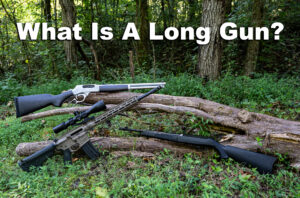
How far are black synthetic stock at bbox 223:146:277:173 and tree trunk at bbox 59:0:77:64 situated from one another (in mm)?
8265

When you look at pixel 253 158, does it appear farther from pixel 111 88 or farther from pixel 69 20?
pixel 69 20

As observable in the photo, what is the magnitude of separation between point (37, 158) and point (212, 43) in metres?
5.70

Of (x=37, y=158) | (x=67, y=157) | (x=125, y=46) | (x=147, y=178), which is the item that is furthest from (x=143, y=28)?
(x=147, y=178)

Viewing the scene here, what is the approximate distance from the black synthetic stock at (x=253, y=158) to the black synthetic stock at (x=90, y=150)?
2.20 m

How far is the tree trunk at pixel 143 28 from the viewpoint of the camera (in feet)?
36.1

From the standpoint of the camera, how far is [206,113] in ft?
13.3

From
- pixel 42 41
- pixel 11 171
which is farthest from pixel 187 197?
pixel 42 41

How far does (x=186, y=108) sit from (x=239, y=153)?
1.25 metres

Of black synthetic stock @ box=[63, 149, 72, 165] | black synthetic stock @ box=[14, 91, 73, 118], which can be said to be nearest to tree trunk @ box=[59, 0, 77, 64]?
black synthetic stock @ box=[14, 91, 73, 118]

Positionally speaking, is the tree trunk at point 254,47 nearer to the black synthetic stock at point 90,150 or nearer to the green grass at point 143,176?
the green grass at point 143,176

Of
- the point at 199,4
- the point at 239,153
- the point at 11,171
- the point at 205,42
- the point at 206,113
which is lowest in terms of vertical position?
the point at 11,171

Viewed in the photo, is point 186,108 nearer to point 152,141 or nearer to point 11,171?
point 152,141

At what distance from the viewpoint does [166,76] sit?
841cm

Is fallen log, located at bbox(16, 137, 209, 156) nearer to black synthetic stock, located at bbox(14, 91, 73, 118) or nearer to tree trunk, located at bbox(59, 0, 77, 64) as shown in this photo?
black synthetic stock, located at bbox(14, 91, 73, 118)
